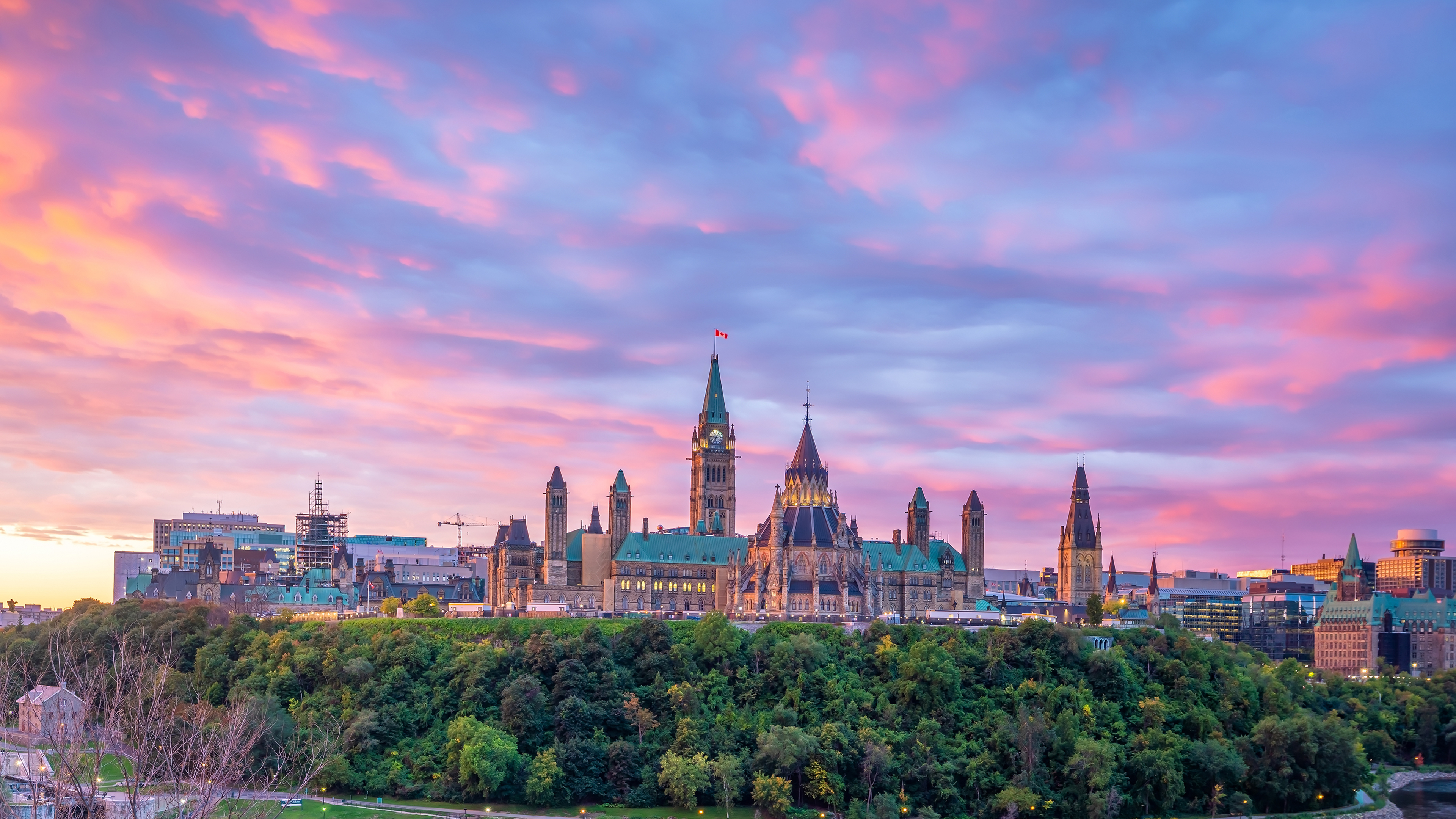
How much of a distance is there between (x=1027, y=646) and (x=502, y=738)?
56692 mm

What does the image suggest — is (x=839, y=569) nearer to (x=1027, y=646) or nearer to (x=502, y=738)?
(x=1027, y=646)

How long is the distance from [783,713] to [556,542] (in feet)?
252

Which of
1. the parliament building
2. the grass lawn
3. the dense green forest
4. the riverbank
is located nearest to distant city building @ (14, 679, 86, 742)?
the dense green forest

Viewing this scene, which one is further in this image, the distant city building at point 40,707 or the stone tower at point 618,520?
the stone tower at point 618,520

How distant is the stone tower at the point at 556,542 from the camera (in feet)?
643

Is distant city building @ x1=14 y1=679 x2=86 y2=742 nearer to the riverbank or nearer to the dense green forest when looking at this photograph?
the dense green forest

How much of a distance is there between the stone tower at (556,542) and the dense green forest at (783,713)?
39.8 m

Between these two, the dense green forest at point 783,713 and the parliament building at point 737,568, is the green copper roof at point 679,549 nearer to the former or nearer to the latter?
the parliament building at point 737,568

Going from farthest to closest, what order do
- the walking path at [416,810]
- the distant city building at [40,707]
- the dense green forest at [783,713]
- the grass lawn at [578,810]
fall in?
the dense green forest at [783,713] < the grass lawn at [578,810] < the walking path at [416,810] < the distant city building at [40,707]

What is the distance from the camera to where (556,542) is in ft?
644

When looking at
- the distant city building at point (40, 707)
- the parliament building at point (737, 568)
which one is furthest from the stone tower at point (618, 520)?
the distant city building at point (40, 707)

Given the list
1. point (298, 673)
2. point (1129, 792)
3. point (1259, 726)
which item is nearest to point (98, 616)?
point (298, 673)

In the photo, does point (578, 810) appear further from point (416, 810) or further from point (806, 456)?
point (806, 456)

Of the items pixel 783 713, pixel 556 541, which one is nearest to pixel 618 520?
pixel 556 541
